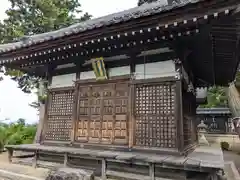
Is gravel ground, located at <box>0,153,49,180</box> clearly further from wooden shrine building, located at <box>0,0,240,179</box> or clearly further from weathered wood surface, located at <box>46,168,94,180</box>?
weathered wood surface, located at <box>46,168,94,180</box>

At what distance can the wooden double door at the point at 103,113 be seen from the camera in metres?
6.19

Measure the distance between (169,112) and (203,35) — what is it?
2208 mm

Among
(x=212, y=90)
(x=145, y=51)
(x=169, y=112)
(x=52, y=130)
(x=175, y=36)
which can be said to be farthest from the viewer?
(x=212, y=90)

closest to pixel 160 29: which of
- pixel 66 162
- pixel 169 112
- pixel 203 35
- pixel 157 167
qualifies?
pixel 203 35

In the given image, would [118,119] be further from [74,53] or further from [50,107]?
[50,107]

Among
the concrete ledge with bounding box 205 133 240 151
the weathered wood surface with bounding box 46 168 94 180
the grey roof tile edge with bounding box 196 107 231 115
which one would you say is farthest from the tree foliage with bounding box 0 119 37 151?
the grey roof tile edge with bounding box 196 107 231 115

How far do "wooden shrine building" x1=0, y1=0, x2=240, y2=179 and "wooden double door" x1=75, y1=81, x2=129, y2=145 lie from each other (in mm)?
31

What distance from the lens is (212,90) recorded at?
24.6m

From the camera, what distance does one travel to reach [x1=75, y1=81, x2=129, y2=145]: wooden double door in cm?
619

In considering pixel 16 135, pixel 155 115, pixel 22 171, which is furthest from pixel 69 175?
pixel 16 135

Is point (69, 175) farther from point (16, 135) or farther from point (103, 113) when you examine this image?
point (16, 135)

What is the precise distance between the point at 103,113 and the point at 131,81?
1395 mm

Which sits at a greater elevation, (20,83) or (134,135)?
(20,83)

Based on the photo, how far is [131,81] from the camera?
6.20 metres
